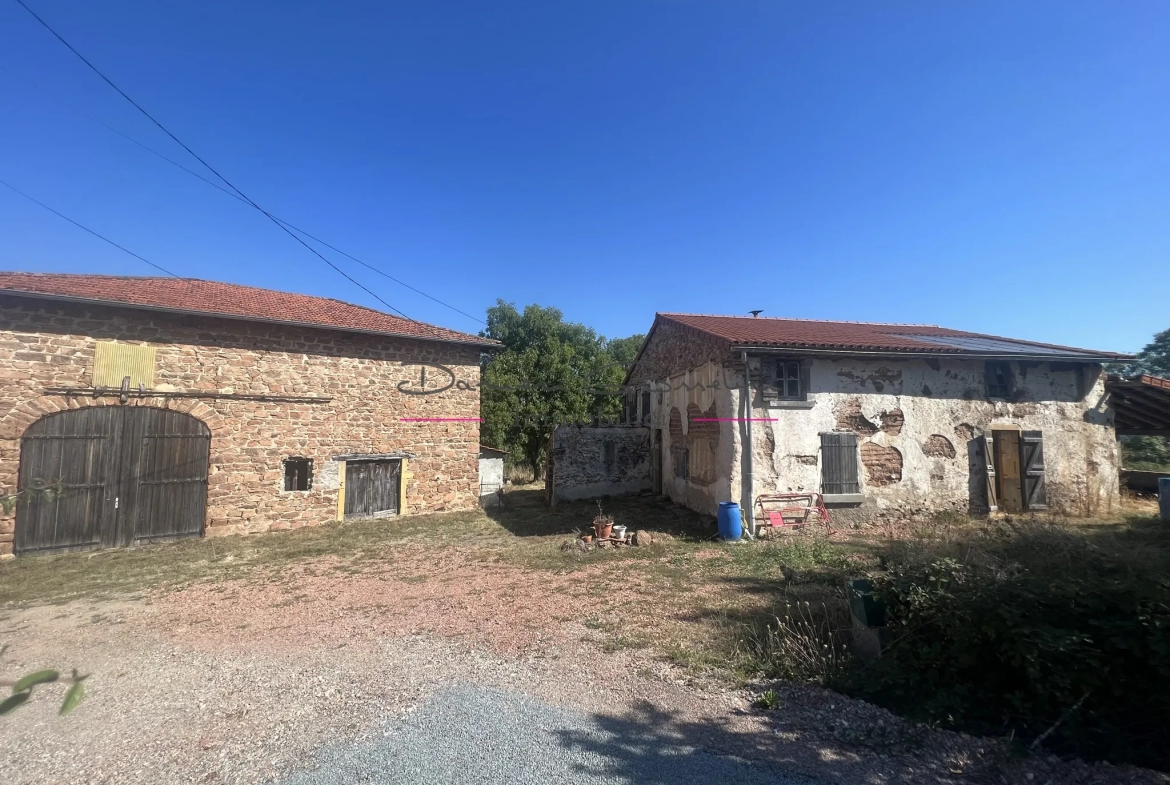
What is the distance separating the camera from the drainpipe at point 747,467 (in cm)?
1064

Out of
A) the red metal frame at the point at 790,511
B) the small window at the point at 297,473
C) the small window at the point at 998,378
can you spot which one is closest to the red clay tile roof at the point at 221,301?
the small window at the point at 297,473

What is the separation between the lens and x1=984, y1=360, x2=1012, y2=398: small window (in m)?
12.2

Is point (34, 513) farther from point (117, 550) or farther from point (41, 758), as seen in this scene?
point (41, 758)

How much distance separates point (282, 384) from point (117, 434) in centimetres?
303

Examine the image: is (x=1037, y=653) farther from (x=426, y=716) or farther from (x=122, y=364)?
(x=122, y=364)

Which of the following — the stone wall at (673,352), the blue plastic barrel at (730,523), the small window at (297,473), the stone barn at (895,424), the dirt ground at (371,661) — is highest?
the stone wall at (673,352)

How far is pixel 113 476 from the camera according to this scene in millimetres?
10523

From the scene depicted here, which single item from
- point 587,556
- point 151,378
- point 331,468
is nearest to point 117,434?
point 151,378

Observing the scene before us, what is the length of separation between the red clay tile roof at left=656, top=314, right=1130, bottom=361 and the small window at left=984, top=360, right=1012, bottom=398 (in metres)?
0.37

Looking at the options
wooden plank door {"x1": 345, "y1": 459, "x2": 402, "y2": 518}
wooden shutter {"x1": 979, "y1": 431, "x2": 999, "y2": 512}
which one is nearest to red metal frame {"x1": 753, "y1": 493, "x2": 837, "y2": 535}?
wooden shutter {"x1": 979, "y1": 431, "x2": 999, "y2": 512}

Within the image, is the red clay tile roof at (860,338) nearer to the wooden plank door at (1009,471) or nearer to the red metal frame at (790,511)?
the wooden plank door at (1009,471)

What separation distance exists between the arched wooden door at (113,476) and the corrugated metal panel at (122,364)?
0.53 m

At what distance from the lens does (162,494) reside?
35.8ft

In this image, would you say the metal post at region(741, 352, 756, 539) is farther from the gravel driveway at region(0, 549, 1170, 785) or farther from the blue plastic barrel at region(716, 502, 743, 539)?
the gravel driveway at region(0, 549, 1170, 785)
